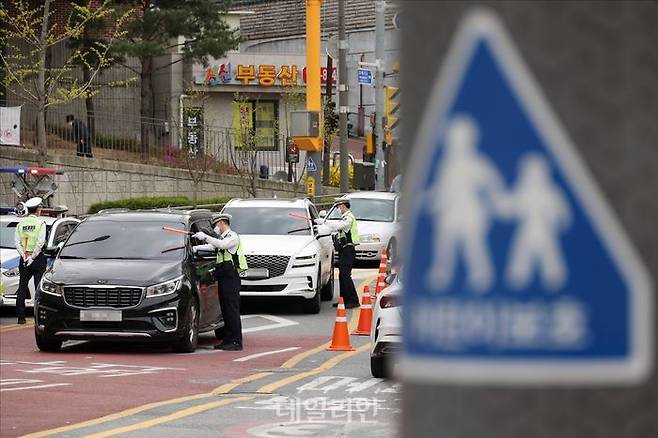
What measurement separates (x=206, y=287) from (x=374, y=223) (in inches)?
583

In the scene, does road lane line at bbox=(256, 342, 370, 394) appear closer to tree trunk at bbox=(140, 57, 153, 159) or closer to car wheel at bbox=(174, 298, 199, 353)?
car wheel at bbox=(174, 298, 199, 353)

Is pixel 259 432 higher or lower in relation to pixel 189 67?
lower

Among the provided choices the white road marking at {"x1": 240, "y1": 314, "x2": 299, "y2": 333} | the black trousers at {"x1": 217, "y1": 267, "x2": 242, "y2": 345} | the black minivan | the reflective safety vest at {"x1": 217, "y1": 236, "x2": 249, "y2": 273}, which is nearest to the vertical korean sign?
the white road marking at {"x1": 240, "y1": 314, "x2": 299, "y2": 333}

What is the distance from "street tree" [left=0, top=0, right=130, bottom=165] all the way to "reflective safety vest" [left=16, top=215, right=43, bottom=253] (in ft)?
57.6

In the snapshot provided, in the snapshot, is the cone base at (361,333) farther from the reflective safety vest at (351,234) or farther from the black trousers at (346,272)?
the reflective safety vest at (351,234)

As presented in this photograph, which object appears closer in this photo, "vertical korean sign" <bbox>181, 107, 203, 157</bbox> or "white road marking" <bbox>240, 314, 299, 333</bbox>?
"white road marking" <bbox>240, 314, 299, 333</bbox>

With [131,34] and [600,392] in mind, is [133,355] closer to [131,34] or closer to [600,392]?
[600,392]

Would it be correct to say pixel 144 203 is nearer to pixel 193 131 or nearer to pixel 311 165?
pixel 311 165

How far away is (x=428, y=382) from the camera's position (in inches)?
48.7

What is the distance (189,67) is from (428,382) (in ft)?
200

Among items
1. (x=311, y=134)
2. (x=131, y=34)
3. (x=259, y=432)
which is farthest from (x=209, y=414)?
(x=131, y=34)

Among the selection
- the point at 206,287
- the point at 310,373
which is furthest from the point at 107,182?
the point at 310,373

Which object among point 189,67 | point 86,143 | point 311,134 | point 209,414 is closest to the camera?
point 209,414

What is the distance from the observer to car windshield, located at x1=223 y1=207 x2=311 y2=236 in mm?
25203
